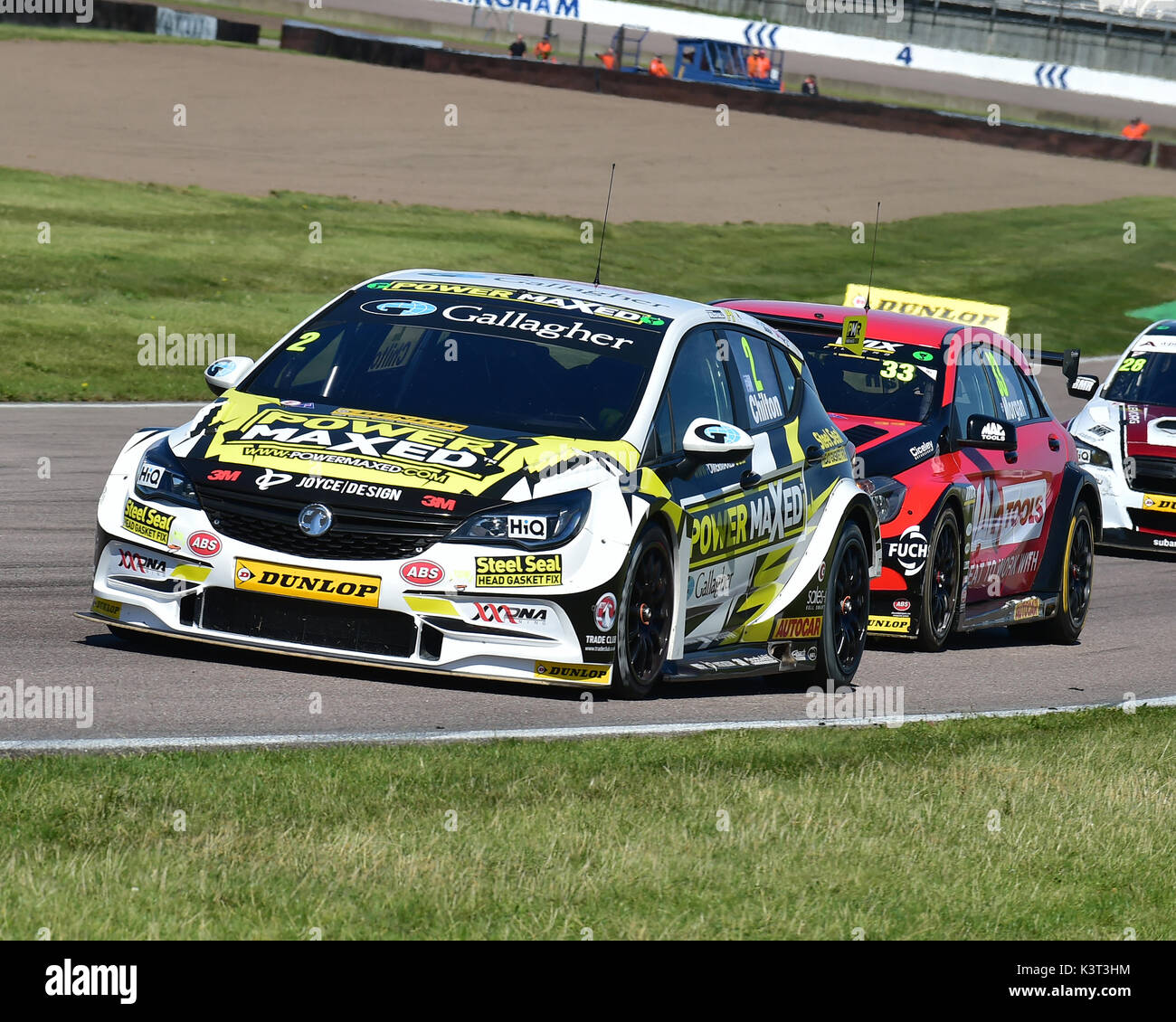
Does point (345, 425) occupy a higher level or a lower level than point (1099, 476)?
higher

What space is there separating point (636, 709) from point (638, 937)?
3.46 meters

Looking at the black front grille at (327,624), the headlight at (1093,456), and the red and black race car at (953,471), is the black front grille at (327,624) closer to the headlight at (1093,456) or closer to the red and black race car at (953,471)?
the red and black race car at (953,471)

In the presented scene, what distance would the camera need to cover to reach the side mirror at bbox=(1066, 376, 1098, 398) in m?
16.9

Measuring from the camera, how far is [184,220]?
3447 cm

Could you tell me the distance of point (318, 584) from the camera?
308 inches

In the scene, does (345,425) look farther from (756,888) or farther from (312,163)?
(312,163)

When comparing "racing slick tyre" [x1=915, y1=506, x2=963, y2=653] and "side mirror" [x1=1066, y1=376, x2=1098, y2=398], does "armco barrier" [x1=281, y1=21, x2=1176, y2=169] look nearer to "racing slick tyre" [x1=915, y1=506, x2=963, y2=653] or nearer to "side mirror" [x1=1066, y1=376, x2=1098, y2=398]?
"side mirror" [x1=1066, y1=376, x2=1098, y2=398]

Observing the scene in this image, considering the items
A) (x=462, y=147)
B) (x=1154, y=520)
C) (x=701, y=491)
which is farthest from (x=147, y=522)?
(x=462, y=147)

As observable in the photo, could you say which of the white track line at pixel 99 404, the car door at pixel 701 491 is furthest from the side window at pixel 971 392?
the white track line at pixel 99 404

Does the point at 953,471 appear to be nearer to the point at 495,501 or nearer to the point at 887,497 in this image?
the point at 887,497

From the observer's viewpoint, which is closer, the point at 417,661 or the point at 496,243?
the point at 417,661

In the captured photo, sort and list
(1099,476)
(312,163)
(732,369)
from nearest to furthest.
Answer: (732,369) < (1099,476) < (312,163)

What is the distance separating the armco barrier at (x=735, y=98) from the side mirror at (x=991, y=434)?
47.4 meters

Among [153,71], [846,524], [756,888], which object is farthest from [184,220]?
[756,888]
